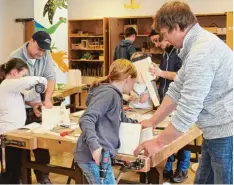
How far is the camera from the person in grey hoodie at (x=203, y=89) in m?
1.73

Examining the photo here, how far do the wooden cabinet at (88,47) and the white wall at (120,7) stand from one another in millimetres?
179

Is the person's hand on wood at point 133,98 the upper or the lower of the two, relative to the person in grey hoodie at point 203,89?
lower

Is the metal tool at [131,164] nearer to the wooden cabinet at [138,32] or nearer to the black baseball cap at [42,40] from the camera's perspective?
the black baseball cap at [42,40]

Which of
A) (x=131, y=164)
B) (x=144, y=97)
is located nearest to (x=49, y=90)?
(x=144, y=97)

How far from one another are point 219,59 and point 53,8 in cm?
434

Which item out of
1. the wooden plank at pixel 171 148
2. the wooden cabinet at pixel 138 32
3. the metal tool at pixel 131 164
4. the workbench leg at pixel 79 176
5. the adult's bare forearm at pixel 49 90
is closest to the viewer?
the metal tool at pixel 131 164

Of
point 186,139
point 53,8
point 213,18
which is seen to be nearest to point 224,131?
point 186,139

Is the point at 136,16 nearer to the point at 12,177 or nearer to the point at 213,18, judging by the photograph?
the point at 213,18

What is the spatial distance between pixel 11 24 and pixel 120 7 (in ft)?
7.32

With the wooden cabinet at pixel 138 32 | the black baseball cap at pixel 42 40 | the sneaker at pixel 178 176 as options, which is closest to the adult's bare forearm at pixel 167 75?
the sneaker at pixel 178 176

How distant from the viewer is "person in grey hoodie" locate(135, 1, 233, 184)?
1.73 m

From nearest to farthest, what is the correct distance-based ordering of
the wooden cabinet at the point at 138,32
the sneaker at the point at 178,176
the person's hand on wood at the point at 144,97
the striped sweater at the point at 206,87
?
the striped sweater at the point at 206,87, the person's hand on wood at the point at 144,97, the sneaker at the point at 178,176, the wooden cabinet at the point at 138,32

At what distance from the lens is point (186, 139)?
286cm

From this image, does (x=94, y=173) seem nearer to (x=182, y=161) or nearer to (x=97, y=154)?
(x=97, y=154)
